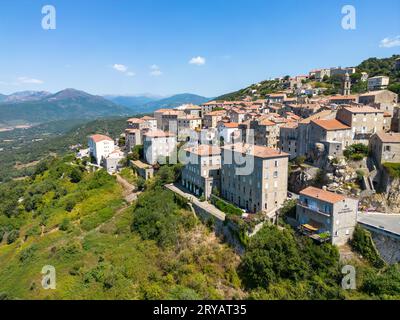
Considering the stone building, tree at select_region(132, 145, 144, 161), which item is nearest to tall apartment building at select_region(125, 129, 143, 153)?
tree at select_region(132, 145, 144, 161)

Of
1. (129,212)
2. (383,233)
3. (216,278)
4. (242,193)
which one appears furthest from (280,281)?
(129,212)

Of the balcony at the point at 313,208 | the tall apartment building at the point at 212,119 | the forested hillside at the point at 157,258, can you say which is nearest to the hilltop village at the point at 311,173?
the balcony at the point at 313,208

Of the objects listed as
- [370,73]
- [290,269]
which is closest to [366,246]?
[290,269]

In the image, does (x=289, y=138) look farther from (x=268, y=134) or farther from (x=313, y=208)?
(x=313, y=208)

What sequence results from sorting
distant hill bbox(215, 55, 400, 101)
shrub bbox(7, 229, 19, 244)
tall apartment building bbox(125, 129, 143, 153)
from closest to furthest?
shrub bbox(7, 229, 19, 244)
tall apartment building bbox(125, 129, 143, 153)
distant hill bbox(215, 55, 400, 101)

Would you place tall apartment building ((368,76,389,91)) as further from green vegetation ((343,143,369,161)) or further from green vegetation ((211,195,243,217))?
green vegetation ((211,195,243,217))

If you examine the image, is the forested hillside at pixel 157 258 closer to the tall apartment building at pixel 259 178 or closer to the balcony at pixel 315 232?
the balcony at pixel 315 232
